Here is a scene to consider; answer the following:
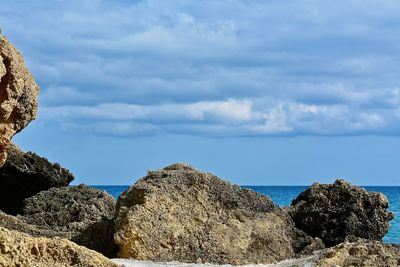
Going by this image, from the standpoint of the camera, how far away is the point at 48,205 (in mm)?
13789

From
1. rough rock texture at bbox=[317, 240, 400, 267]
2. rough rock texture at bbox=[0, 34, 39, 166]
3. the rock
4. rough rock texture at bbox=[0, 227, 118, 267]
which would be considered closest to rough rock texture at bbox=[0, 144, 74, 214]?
the rock

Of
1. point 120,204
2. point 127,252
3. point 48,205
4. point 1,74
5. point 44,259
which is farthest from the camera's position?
point 48,205

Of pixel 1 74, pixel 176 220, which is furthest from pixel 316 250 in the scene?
pixel 1 74

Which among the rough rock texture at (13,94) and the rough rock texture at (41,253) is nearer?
the rough rock texture at (41,253)

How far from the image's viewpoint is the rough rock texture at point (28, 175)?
1502cm

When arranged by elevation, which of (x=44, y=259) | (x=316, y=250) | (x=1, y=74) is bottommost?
(x=44, y=259)

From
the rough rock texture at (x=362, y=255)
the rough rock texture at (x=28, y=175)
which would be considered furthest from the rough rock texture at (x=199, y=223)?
the rough rock texture at (x=28, y=175)

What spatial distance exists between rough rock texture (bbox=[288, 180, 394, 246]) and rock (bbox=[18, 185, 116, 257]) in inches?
122

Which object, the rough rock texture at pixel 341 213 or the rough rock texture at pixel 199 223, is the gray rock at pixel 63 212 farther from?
the rough rock texture at pixel 341 213

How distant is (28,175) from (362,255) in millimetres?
8163

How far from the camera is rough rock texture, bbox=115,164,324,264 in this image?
9.55 meters

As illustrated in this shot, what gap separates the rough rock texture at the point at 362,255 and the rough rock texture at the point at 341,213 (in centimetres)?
300

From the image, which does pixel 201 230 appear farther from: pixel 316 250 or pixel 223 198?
pixel 316 250

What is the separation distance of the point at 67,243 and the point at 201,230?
11.9ft
